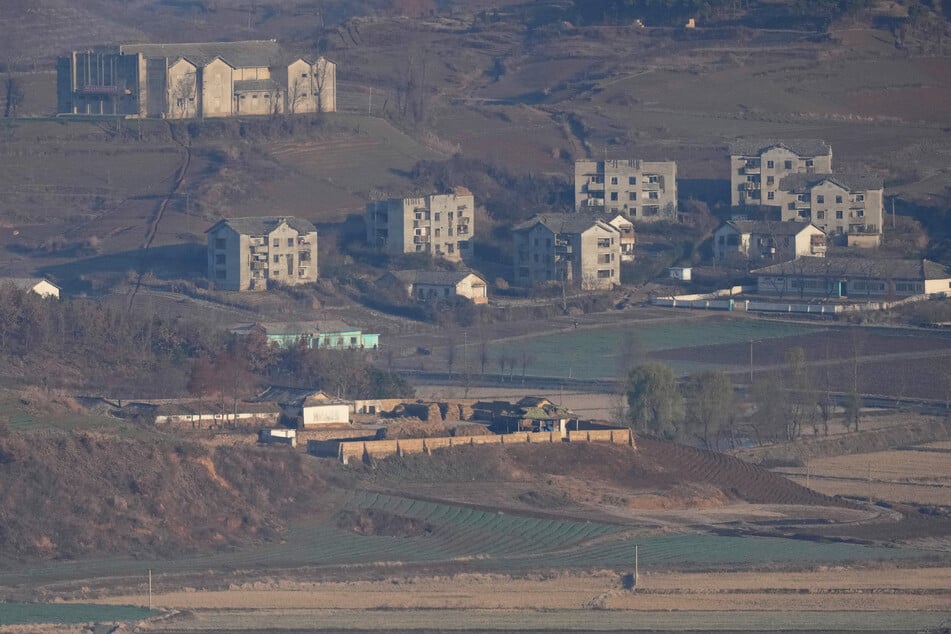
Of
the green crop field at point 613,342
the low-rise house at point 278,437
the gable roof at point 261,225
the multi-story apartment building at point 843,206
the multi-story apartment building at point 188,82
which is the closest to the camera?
the low-rise house at point 278,437

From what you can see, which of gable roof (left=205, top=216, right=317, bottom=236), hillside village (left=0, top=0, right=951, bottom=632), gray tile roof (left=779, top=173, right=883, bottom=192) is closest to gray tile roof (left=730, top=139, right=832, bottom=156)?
hillside village (left=0, top=0, right=951, bottom=632)

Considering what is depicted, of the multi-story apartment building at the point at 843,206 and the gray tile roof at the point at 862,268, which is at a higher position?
the multi-story apartment building at the point at 843,206

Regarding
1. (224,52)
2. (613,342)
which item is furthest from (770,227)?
(224,52)

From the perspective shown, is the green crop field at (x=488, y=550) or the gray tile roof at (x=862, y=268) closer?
the green crop field at (x=488, y=550)

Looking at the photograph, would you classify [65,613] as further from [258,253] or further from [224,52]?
[224,52]

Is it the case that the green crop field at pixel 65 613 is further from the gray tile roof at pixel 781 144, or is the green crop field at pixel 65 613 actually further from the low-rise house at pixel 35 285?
the gray tile roof at pixel 781 144

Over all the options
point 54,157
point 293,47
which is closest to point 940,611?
point 54,157

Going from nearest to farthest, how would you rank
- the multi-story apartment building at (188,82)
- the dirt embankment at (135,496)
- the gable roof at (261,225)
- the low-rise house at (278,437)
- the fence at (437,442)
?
→ 1. the dirt embankment at (135,496)
2. the fence at (437,442)
3. the low-rise house at (278,437)
4. the gable roof at (261,225)
5. the multi-story apartment building at (188,82)

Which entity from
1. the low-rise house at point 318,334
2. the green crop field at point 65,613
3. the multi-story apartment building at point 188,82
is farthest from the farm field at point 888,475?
the multi-story apartment building at point 188,82
